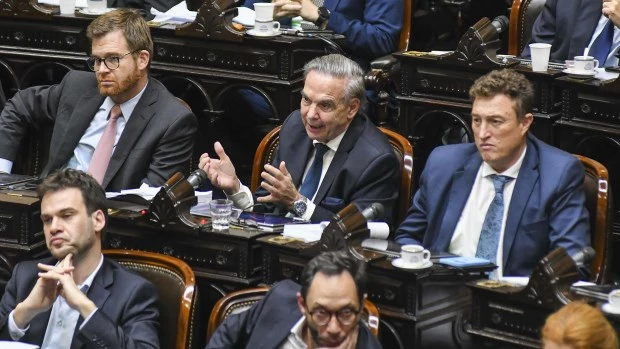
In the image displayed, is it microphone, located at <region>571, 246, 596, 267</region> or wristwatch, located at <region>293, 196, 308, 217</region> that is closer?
microphone, located at <region>571, 246, 596, 267</region>

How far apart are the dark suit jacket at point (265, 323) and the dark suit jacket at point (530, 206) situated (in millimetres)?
771

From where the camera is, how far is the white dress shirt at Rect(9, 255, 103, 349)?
3836 mm

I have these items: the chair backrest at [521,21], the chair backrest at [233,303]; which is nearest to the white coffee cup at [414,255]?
the chair backrest at [233,303]

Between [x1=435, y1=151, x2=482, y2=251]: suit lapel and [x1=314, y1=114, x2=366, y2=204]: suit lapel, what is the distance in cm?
45

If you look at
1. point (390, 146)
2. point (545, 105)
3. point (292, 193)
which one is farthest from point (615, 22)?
point (292, 193)

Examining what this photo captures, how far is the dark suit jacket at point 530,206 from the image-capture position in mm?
4133

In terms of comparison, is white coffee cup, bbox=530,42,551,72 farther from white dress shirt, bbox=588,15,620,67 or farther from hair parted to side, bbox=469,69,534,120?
hair parted to side, bbox=469,69,534,120

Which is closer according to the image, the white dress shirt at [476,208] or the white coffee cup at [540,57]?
the white dress shirt at [476,208]

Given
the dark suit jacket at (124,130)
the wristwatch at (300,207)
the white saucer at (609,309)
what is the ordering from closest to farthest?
1. the white saucer at (609,309)
2. the wristwatch at (300,207)
3. the dark suit jacket at (124,130)

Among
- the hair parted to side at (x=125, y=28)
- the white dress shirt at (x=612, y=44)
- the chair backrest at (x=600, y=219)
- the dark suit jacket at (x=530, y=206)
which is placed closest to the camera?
the dark suit jacket at (x=530, y=206)

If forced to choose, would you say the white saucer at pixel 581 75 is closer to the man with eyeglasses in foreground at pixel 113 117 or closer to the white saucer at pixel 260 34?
the white saucer at pixel 260 34

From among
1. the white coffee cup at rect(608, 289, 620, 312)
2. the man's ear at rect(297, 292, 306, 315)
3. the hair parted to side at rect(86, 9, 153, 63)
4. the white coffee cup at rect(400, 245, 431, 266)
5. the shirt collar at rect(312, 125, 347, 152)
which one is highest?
the hair parted to side at rect(86, 9, 153, 63)

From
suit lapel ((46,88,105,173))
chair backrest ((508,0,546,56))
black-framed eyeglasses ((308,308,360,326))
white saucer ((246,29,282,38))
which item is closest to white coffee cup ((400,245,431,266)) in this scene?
black-framed eyeglasses ((308,308,360,326))

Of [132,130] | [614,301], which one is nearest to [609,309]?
[614,301]
